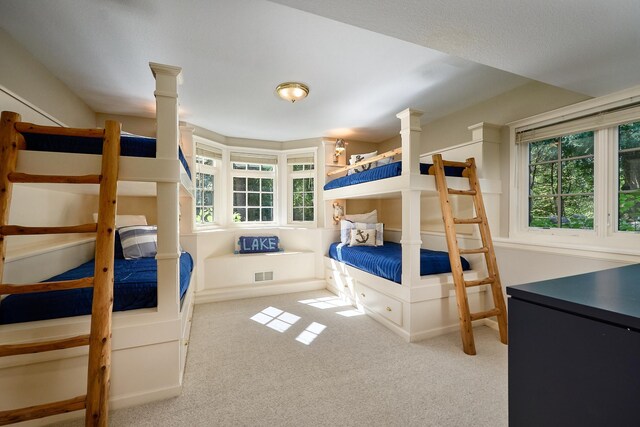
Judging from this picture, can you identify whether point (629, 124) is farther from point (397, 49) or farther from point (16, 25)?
point (16, 25)

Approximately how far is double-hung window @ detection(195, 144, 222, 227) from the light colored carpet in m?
1.85

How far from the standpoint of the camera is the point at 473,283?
2.36 metres

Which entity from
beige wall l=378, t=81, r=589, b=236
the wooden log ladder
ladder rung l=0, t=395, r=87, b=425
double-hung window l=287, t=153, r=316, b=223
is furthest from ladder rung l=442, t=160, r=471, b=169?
ladder rung l=0, t=395, r=87, b=425

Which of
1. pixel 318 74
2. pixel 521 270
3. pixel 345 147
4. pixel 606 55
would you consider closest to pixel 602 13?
pixel 606 55

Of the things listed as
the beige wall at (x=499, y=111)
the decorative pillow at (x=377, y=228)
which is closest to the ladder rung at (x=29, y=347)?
the decorative pillow at (x=377, y=228)

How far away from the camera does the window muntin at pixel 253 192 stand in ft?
14.7

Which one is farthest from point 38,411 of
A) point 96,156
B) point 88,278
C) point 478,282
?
point 478,282

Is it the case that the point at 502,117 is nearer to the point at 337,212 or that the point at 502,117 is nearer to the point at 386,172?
the point at 386,172

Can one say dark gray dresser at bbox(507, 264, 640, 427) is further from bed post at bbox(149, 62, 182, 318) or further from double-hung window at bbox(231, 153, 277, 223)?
double-hung window at bbox(231, 153, 277, 223)

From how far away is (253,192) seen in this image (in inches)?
181

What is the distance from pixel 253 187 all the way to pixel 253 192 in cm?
9

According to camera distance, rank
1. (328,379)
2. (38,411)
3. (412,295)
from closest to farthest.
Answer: (38,411), (328,379), (412,295)

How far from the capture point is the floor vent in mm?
3883

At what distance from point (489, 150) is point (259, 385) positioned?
3.05 metres
